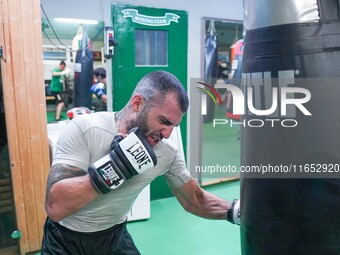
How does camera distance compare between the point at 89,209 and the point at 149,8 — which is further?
the point at 149,8

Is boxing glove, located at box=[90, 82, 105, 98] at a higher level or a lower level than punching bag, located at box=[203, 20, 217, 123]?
lower

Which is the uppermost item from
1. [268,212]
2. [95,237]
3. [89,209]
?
[268,212]

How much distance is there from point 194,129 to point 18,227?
2.26 metres

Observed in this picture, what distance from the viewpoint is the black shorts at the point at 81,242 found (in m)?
1.66

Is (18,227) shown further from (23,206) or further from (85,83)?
(85,83)

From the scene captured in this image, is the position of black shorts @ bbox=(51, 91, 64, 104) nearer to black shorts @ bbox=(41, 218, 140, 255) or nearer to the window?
the window

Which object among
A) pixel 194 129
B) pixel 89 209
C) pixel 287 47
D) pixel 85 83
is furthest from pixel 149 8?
pixel 287 47

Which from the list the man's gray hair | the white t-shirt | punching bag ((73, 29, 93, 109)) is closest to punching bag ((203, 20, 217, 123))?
punching bag ((73, 29, 93, 109))

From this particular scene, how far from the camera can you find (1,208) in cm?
271

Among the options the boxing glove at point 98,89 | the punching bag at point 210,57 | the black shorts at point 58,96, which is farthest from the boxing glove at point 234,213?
the black shorts at point 58,96

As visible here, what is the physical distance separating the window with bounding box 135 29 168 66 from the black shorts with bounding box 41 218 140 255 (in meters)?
2.18

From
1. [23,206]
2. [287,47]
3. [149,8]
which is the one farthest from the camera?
[149,8]

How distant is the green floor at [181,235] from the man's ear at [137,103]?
5.58ft

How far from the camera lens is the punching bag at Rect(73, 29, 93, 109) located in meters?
3.59
